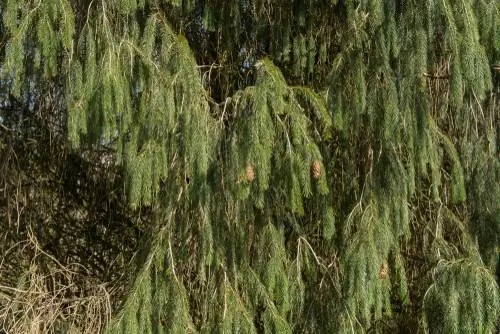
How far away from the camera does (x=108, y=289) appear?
373 centimetres

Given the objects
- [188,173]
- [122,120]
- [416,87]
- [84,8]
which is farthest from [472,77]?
[84,8]

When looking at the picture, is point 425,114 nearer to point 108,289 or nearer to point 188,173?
point 188,173

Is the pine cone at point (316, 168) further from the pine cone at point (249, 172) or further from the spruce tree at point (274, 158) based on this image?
the pine cone at point (249, 172)

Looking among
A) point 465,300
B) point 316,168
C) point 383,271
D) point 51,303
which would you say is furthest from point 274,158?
point 51,303

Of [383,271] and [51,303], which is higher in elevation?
[383,271]

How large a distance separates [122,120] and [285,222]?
103 cm

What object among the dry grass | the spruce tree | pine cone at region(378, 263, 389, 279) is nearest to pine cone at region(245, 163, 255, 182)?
the spruce tree

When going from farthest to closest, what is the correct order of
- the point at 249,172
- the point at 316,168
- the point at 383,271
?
the point at 383,271 → the point at 316,168 → the point at 249,172

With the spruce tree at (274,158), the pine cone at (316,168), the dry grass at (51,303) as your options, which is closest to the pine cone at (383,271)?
the spruce tree at (274,158)

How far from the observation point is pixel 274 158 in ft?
10.1

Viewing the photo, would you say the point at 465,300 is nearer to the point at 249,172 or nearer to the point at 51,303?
the point at 249,172

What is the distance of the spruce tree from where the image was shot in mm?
3025

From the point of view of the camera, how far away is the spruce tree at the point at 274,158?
119 inches

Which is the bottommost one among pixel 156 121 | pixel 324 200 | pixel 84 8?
pixel 324 200
